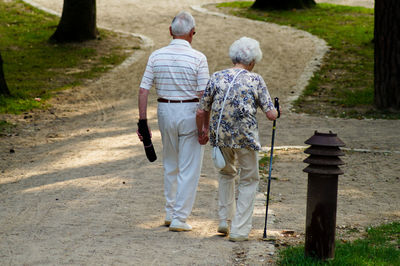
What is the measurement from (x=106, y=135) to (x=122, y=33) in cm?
1123

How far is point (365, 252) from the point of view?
5.25 m

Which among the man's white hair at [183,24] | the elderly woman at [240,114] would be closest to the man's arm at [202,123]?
the elderly woman at [240,114]

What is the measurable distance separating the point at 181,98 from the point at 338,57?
1345 cm

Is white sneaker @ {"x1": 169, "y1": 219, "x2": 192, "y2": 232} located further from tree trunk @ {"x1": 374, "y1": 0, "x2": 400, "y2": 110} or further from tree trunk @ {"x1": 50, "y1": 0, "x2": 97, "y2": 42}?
tree trunk @ {"x1": 50, "y1": 0, "x2": 97, "y2": 42}

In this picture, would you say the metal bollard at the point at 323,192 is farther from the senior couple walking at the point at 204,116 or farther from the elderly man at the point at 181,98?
the elderly man at the point at 181,98

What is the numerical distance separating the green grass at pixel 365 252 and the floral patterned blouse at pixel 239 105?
1035mm

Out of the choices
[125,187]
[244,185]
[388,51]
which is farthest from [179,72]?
[388,51]

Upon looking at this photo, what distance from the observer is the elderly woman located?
5.48m

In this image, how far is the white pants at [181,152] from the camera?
587cm

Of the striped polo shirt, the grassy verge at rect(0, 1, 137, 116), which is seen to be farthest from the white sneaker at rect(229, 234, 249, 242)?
the grassy verge at rect(0, 1, 137, 116)

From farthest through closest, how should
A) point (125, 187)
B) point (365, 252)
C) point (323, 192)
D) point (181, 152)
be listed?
point (125, 187) < point (181, 152) < point (365, 252) < point (323, 192)

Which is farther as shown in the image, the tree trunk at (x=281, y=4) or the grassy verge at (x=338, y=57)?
the tree trunk at (x=281, y=4)

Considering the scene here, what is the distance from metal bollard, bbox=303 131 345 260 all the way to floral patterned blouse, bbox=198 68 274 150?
666 mm

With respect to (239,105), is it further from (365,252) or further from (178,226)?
(365,252)
